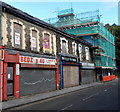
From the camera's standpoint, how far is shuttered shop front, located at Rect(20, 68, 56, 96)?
14.9 meters

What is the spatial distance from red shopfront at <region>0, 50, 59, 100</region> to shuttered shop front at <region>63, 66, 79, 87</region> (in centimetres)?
255

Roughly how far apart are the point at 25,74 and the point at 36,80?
1684 millimetres

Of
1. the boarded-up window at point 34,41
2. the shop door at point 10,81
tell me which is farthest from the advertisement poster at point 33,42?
the shop door at point 10,81

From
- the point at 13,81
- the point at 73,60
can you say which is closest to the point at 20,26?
the point at 13,81

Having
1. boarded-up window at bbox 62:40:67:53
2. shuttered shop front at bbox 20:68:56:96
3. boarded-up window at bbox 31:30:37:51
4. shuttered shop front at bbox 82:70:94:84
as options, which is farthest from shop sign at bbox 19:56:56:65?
shuttered shop front at bbox 82:70:94:84

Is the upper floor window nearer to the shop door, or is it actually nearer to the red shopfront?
the red shopfront

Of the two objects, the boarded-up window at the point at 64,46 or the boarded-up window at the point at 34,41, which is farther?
the boarded-up window at the point at 64,46

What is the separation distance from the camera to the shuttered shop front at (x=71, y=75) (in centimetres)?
2159

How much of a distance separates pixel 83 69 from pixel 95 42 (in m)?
8.84

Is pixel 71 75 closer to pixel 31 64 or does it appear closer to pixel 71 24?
pixel 31 64

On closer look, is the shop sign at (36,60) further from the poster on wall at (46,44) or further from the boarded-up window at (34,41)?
the poster on wall at (46,44)

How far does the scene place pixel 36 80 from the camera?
16.5 meters

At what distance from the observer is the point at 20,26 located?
49.6 feet

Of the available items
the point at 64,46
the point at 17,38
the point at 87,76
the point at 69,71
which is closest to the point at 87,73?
the point at 87,76
